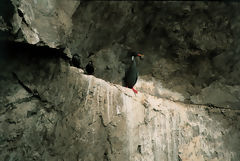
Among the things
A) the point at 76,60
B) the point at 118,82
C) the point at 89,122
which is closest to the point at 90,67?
the point at 76,60

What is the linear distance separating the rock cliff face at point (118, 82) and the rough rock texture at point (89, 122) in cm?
1

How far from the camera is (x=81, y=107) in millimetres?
3771

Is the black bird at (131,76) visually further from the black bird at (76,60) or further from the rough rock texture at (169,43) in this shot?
the black bird at (76,60)

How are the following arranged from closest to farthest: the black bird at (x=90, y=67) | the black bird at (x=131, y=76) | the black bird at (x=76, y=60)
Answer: the black bird at (x=76, y=60) < the black bird at (x=90, y=67) < the black bird at (x=131, y=76)

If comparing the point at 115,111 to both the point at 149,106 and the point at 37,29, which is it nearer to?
the point at 149,106

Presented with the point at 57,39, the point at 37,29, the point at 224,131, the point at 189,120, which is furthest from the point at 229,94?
the point at 37,29

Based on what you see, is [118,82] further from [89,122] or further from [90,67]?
[89,122]

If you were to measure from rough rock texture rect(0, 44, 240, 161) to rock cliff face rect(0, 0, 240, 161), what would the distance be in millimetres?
14

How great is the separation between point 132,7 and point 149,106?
6.50 ft

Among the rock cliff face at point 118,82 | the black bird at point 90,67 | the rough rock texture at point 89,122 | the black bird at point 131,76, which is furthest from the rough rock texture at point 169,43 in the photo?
the rough rock texture at point 89,122

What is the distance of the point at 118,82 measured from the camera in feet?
16.5

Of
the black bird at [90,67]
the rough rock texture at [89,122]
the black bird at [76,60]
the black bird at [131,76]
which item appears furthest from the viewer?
the black bird at [131,76]

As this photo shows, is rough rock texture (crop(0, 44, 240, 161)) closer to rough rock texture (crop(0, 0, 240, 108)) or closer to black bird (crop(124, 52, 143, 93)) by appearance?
black bird (crop(124, 52, 143, 93))

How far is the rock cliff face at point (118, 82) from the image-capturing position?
3.41m
